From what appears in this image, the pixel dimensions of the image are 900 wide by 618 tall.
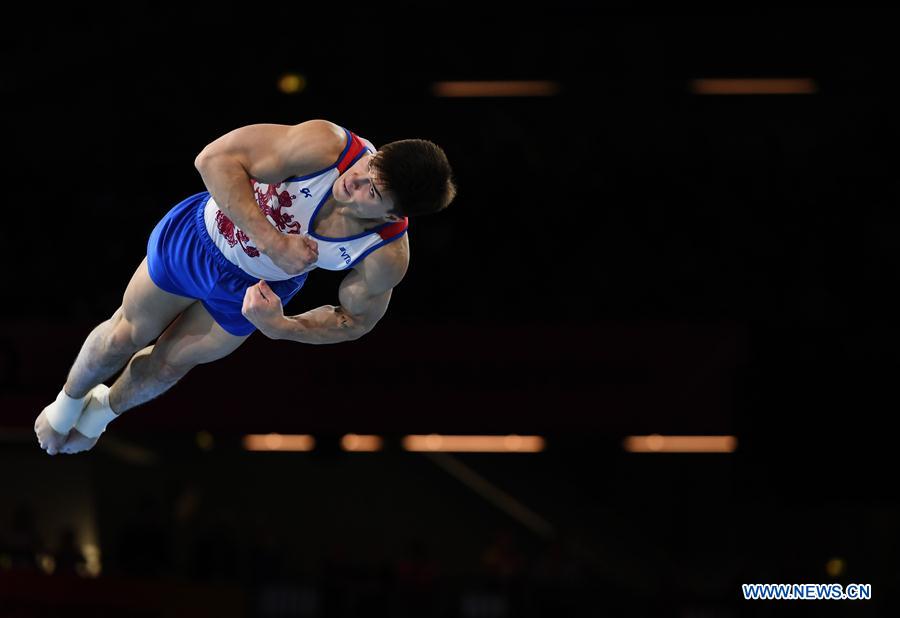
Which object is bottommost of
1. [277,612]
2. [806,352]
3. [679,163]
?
[277,612]

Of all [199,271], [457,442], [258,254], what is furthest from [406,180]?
[457,442]

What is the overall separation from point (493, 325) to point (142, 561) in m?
3.95

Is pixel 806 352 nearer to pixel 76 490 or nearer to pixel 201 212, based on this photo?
pixel 201 212

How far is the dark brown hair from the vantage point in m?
4.34

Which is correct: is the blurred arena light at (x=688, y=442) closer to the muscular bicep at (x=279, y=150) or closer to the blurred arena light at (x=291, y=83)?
the blurred arena light at (x=291, y=83)

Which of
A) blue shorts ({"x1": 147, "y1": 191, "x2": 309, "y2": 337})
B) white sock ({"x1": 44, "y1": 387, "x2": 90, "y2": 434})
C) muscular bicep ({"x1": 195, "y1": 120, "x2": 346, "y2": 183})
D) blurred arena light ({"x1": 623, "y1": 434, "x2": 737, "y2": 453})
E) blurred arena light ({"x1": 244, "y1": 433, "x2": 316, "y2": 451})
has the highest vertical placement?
blurred arena light ({"x1": 244, "y1": 433, "x2": 316, "y2": 451})

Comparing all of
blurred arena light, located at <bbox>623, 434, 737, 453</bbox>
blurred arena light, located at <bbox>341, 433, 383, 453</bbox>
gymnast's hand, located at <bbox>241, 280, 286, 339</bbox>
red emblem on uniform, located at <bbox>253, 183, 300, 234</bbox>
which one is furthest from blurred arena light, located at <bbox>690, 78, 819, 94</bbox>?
gymnast's hand, located at <bbox>241, 280, 286, 339</bbox>

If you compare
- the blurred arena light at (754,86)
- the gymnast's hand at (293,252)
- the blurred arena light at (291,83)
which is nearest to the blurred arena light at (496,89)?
the blurred arena light at (291,83)

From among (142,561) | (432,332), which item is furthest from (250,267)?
(142,561)

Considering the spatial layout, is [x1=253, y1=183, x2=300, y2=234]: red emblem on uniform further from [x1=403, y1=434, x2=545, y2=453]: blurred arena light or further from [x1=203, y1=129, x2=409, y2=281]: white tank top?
[x1=403, y1=434, x2=545, y2=453]: blurred arena light

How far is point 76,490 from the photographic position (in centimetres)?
1396

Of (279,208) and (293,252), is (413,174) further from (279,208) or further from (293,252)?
(279,208)

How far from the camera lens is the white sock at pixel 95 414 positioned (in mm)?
5545

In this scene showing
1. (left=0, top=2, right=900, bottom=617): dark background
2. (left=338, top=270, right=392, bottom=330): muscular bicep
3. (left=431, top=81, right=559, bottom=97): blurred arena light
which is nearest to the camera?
(left=338, top=270, right=392, bottom=330): muscular bicep
